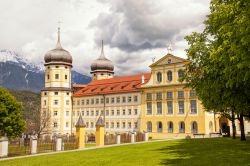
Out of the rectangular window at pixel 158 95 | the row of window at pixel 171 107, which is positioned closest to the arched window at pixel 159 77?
the rectangular window at pixel 158 95

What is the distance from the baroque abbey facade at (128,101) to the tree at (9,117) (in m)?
23.3

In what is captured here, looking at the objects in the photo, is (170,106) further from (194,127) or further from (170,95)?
(194,127)

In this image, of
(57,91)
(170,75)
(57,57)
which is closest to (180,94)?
(170,75)

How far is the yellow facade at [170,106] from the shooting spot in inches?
2069

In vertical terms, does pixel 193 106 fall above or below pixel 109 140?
above

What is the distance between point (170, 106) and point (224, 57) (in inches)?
1516

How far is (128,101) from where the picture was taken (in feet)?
208

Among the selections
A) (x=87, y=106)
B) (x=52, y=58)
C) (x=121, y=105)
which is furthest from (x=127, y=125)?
(x=52, y=58)

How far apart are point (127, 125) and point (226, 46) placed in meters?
47.1

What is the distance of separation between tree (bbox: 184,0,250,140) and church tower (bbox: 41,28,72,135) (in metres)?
49.5

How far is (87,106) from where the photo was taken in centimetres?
7300

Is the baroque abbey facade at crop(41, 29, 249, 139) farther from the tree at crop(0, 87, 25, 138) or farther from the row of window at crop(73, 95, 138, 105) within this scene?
the tree at crop(0, 87, 25, 138)

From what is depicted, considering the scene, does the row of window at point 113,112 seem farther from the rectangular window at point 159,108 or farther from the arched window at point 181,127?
the arched window at point 181,127

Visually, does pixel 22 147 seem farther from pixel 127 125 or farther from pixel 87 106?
pixel 87 106
